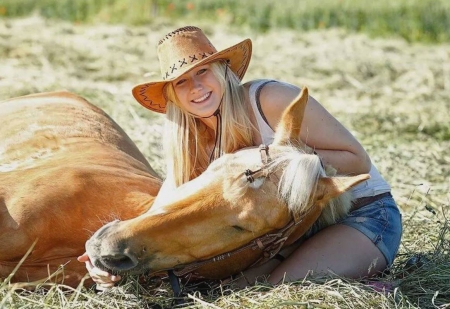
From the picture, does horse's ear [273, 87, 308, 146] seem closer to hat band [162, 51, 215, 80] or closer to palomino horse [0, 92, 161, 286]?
hat band [162, 51, 215, 80]

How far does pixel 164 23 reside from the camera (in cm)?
1480

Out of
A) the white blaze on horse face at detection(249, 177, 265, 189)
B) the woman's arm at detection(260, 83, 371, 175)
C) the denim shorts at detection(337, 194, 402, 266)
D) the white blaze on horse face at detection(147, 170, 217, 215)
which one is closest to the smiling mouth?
the woman's arm at detection(260, 83, 371, 175)

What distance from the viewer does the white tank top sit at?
4070 millimetres

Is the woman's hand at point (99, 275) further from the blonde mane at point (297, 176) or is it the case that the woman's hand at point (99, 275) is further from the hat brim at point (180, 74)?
the hat brim at point (180, 74)

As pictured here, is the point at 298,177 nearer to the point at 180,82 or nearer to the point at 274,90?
the point at 274,90

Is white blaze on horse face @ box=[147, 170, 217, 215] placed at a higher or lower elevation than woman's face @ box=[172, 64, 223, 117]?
lower

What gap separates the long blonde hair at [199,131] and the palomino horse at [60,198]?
209 mm

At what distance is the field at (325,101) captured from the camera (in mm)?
3730

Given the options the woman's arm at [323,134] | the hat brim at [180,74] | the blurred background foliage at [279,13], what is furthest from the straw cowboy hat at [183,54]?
the blurred background foliage at [279,13]

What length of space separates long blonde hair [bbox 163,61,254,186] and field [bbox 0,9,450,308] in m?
0.28

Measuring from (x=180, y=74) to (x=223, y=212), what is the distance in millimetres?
878

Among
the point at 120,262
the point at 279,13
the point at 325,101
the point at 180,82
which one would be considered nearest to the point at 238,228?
A: the point at 120,262

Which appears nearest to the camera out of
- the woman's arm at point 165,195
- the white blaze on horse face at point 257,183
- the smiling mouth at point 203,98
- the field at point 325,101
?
the white blaze on horse face at point 257,183

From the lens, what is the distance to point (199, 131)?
4336mm
